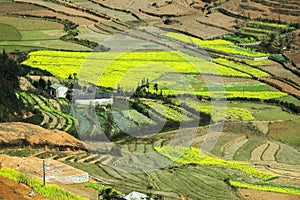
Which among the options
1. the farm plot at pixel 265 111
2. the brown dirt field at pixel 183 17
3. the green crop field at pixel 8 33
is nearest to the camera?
the farm plot at pixel 265 111

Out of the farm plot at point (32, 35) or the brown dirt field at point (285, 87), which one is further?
the farm plot at point (32, 35)

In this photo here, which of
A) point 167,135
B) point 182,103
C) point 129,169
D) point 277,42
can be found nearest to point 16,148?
point 129,169

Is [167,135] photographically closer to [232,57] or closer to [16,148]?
[16,148]

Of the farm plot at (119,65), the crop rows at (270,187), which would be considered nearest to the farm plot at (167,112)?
the farm plot at (119,65)

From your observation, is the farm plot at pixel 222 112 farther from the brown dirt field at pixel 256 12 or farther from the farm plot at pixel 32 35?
the brown dirt field at pixel 256 12

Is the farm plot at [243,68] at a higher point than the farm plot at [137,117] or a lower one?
higher

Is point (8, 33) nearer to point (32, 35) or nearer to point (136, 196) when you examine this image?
point (32, 35)

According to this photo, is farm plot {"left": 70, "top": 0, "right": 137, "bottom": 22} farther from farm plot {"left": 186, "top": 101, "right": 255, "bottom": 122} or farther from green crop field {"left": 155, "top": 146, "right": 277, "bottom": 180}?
green crop field {"left": 155, "top": 146, "right": 277, "bottom": 180}
